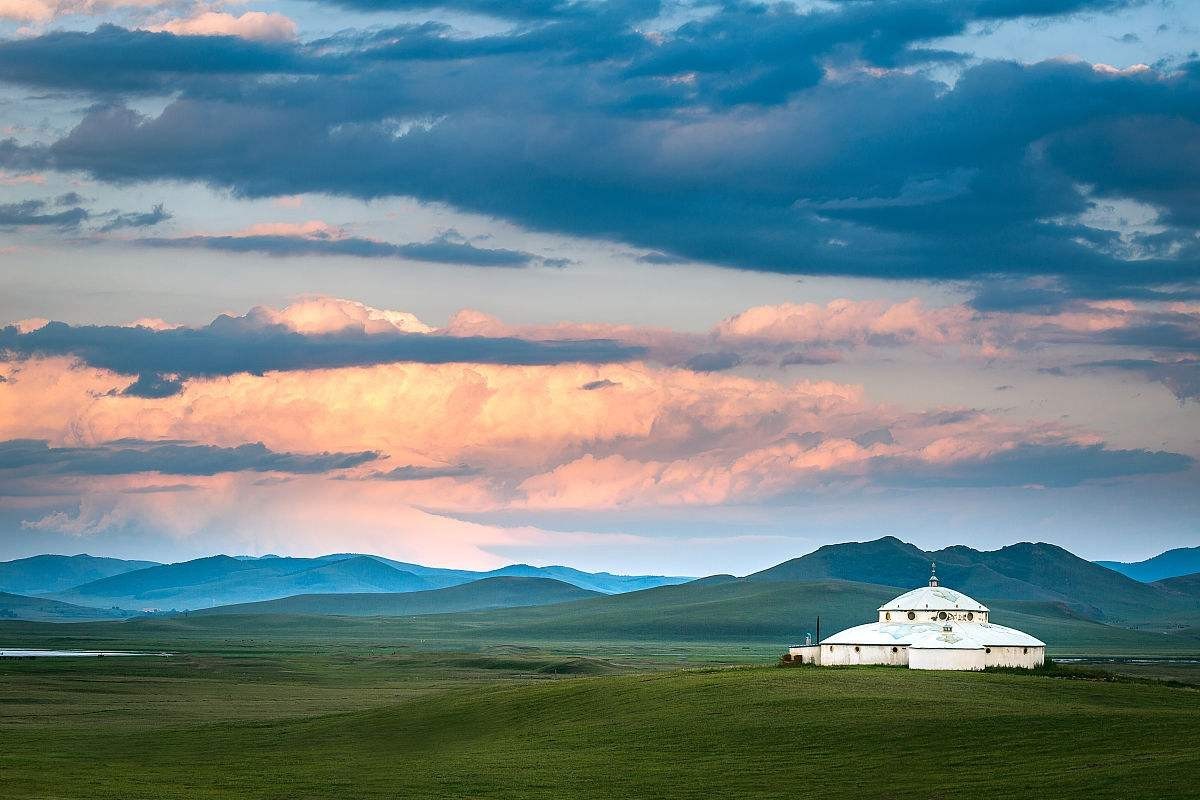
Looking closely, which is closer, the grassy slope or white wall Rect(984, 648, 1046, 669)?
the grassy slope

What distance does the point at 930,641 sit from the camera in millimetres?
90062

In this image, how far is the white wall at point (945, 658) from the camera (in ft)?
292

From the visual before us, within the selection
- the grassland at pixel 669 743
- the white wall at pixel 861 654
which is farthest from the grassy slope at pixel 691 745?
the white wall at pixel 861 654

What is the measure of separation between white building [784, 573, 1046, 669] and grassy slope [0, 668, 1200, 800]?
4.81 metres

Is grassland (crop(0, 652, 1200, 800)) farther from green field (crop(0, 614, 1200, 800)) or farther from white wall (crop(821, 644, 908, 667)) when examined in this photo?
white wall (crop(821, 644, 908, 667))

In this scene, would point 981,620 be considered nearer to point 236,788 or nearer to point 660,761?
point 660,761

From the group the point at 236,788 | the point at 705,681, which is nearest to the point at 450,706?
the point at 705,681

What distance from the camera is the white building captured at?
89.4 m

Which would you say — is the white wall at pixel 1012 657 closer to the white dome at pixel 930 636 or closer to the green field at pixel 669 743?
the white dome at pixel 930 636

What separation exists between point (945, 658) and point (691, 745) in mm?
25097

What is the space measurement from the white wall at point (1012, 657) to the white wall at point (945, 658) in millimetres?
1891

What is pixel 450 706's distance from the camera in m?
90.6

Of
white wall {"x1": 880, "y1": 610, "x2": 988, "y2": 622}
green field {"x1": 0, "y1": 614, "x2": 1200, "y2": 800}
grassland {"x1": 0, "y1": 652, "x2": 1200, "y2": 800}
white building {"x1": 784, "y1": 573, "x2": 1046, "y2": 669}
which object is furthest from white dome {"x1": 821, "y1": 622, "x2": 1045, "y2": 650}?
grassland {"x1": 0, "y1": 652, "x2": 1200, "y2": 800}

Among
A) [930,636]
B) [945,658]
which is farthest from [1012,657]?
[945,658]
